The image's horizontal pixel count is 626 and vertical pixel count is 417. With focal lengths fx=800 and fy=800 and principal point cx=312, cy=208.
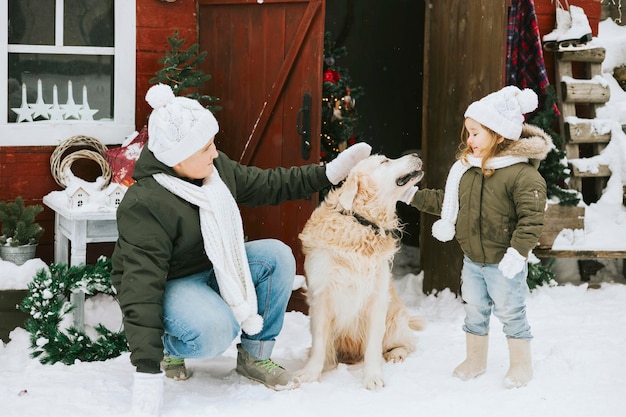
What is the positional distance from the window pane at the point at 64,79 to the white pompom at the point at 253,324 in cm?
239

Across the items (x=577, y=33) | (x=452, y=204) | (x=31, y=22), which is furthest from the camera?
(x=577, y=33)

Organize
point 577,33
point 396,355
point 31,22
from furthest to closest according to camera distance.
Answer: point 577,33
point 31,22
point 396,355

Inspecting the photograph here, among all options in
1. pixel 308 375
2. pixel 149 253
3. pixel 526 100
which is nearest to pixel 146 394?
pixel 149 253

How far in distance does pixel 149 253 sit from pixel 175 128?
22.1 inches

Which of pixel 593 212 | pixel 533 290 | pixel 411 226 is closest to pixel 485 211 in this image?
pixel 533 290

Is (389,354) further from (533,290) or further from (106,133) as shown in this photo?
(106,133)

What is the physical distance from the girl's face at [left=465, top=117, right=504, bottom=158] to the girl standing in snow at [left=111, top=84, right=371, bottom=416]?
1044 mm

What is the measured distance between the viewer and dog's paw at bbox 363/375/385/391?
388 centimetres

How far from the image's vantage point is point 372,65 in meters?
8.42

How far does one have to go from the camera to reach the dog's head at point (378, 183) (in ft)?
12.8

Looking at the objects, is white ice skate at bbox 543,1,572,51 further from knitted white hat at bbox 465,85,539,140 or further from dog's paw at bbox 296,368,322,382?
dog's paw at bbox 296,368,322,382

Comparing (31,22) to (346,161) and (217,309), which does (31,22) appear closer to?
(346,161)

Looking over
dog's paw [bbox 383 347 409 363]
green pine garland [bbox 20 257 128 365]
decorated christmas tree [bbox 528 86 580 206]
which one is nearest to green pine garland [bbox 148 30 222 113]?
green pine garland [bbox 20 257 128 365]

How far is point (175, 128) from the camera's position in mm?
3504
